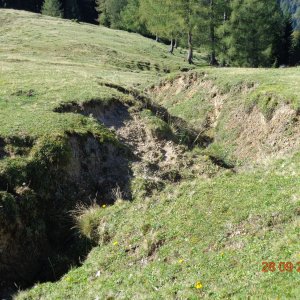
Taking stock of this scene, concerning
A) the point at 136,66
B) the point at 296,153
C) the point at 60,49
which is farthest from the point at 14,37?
the point at 296,153

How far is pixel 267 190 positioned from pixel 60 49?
4124 centimetres

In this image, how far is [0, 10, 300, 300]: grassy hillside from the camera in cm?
903

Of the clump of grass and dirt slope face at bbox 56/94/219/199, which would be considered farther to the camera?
dirt slope face at bbox 56/94/219/199

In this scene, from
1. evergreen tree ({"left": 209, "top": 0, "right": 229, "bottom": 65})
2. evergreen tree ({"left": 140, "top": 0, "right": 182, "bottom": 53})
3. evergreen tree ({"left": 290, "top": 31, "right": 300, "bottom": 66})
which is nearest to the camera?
evergreen tree ({"left": 209, "top": 0, "right": 229, "bottom": 65})

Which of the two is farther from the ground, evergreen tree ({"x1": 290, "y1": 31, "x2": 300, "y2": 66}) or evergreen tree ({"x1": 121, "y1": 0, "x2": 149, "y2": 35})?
evergreen tree ({"x1": 121, "y1": 0, "x2": 149, "y2": 35})

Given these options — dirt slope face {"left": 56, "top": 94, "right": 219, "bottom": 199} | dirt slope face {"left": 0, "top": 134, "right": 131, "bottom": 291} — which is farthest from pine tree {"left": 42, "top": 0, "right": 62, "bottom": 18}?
dirt slope face {"left": 0, "top": 134, "right": 131, "bottom": 291}

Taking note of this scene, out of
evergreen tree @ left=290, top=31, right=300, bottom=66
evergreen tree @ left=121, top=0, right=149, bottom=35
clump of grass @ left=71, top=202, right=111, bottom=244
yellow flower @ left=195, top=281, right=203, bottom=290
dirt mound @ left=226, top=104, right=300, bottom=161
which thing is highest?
evergreen tree @ left=121, top=0, right=149, bottom=35

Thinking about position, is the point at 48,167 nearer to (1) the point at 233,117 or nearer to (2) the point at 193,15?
(1) the point at 233,117
